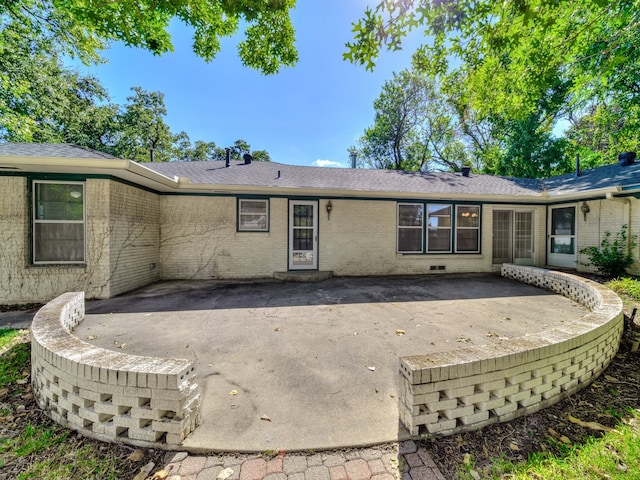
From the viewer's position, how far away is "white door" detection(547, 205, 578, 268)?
8.84m

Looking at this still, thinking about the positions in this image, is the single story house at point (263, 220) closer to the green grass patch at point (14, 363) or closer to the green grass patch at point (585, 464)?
the green grass patch at point (14, 363)

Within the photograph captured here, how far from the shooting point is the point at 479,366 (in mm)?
2074

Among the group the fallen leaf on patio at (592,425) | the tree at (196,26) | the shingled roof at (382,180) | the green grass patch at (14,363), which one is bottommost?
the fallen leaf on patio at (592,425)

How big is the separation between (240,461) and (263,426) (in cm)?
31

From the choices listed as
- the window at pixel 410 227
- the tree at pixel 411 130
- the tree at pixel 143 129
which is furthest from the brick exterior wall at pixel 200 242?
the tree at pixel 143 129

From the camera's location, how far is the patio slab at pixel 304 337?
2100mm

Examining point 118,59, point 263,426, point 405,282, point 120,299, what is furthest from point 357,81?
point 263,426

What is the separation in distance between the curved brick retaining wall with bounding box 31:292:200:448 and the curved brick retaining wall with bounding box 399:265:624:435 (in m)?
1.67

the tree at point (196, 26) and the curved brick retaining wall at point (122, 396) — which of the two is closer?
the curved brick retaining wall at point (122, 396)

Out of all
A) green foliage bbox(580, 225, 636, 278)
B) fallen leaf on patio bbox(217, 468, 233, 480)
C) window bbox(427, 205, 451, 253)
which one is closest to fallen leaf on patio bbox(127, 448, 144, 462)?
fallen leaf on patio bbox(217, 468, 233, 480)

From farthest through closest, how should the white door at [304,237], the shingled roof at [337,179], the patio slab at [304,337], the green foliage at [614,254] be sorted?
1. the white door at [304,237]
2. the shingled roof at [337,179]
3. the green foliage at [614,254]
4. the patio slab at [304,337]

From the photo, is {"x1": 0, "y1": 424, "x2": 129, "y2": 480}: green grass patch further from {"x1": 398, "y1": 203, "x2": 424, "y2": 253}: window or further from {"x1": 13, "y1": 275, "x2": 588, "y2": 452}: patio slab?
{"x1": 398, "y1": 203, "x2": 424, "y2": 253}: window

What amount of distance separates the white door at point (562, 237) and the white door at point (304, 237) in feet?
27.9

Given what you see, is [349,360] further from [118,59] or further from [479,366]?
[118,59]
